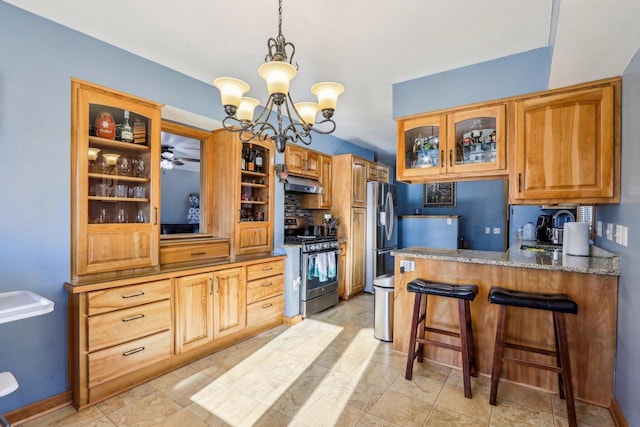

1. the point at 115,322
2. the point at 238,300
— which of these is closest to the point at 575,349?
the point at 238,300

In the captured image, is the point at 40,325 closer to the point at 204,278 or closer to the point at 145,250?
the point at 145,250

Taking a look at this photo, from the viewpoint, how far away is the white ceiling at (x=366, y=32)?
1.70 meters

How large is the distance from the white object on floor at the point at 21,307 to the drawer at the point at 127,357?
664 millimetres

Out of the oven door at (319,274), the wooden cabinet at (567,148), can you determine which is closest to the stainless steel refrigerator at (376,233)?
the oven door at (319,274)

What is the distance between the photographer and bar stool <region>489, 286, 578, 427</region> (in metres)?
1.90

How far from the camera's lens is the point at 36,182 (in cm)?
206

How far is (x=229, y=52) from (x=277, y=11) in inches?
27.7

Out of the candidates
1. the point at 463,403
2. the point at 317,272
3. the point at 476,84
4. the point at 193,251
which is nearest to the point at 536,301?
the point at 463,403

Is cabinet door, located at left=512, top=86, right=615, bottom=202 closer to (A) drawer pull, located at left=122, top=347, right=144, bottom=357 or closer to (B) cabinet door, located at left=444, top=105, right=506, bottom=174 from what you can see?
(B) cabinet door, located at left=444, top=105, right=506, bottom=174

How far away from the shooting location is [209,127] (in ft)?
11.1

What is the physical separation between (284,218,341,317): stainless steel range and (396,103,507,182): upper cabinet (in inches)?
60.8

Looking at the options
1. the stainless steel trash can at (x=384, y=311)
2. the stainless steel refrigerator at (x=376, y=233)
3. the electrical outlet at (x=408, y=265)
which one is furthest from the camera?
the stainless steel refrigerator at (x=376, y=233)

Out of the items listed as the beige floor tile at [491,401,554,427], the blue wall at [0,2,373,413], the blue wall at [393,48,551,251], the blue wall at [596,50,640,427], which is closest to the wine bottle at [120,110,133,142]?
the blue wall at [0,2,373,413]

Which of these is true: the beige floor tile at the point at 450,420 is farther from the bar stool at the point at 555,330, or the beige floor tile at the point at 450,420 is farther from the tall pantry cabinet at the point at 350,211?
the tall pantry cabinet at the point at 350,211
